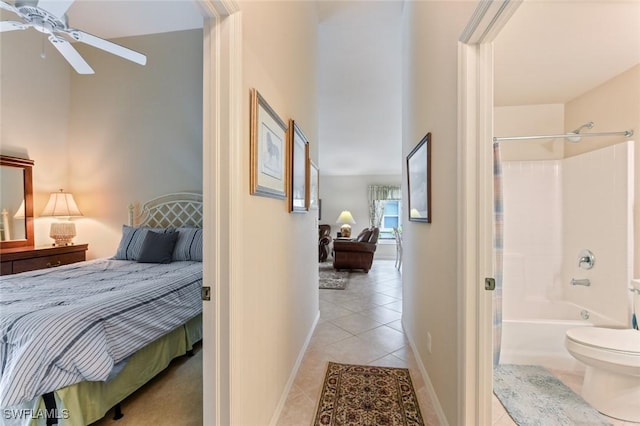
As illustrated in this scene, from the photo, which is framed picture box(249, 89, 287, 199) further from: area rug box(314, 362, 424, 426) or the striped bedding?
area rug box(314, 362, 424, 426)

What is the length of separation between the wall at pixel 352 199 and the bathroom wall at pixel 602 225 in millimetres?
5885

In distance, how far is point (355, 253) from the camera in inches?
237

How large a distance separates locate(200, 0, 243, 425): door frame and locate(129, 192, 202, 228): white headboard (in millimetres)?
2637

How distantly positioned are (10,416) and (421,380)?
2.41 m

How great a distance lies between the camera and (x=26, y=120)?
323 centimetres

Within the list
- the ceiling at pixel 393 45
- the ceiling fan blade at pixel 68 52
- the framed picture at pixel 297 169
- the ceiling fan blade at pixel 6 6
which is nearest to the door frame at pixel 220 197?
the ceiling at pixel 393 45

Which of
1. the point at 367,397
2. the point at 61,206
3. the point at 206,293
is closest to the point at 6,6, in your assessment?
the point at 206,293

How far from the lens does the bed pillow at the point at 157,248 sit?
2.91 metres

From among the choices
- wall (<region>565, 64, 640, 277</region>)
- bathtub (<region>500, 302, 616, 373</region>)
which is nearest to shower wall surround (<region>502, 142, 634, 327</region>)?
wall (<region>565, 64, 640, 277</region>)

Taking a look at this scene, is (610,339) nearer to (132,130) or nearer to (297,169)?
(297,169)

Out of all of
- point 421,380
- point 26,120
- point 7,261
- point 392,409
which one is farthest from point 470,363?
point 26,120

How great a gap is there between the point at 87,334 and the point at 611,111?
4.02m

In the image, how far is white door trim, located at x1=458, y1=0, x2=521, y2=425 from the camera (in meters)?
1.23

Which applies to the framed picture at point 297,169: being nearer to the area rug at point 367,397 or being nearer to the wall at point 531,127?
the area rug at point 367,397
